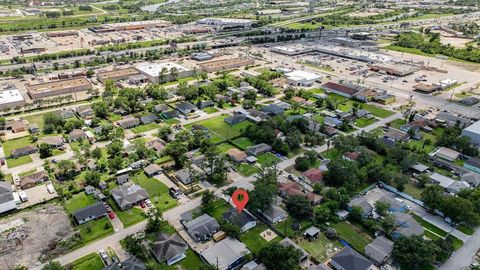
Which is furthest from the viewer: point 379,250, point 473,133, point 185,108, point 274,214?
point 185,108

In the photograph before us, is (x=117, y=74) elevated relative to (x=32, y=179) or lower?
elevated

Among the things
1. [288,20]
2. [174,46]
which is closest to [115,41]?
[174,46]

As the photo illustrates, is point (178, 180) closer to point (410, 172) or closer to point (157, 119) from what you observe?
point (157, 119)

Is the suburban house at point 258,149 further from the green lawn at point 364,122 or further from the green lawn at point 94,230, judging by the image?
the green lawn at point 94,230

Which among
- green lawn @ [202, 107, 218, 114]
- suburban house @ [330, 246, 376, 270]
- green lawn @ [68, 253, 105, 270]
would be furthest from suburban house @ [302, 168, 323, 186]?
green lawn @ [202, 107, 218, 114]

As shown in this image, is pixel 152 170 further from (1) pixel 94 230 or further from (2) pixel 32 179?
(2) pixel 32 179

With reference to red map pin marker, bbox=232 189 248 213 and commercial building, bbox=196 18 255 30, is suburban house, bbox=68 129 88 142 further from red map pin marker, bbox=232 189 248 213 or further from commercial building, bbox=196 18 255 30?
commercial building, bbox=196 18 255 30

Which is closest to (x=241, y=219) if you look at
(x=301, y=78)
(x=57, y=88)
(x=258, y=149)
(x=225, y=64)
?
(x=258, y=149)

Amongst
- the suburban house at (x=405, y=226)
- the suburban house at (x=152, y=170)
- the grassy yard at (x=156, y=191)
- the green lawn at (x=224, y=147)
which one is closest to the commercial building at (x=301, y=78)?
the green lawn at (x=224, y=147)
